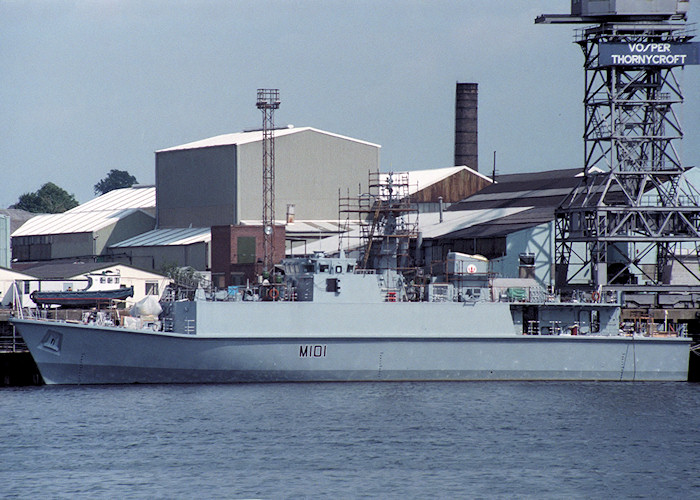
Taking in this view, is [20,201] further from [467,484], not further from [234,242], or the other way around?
[467,484]

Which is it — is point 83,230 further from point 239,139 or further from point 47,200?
point 47,200

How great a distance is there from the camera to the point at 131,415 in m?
33.2

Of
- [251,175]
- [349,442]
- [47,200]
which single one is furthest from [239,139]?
[47,200]

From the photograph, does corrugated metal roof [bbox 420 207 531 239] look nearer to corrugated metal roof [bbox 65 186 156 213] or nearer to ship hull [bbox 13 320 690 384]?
ship hull [bbox 13 320 690 384]

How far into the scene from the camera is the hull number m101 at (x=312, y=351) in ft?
128

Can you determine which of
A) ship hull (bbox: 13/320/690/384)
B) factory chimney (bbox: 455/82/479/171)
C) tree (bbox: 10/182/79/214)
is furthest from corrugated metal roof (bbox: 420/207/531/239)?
tree (bbox: 10/182/79/214)

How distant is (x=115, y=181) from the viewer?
17625 cm

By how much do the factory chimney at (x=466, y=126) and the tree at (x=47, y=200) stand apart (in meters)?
66.0

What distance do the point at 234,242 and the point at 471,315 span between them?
27943 millimetres

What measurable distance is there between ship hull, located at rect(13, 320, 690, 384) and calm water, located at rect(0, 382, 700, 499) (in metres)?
0.63

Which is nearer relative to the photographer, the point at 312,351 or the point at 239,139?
the point at 312,351

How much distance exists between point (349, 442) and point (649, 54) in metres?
29.8

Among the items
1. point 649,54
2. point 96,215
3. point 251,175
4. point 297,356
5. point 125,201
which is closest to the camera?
point 297,356

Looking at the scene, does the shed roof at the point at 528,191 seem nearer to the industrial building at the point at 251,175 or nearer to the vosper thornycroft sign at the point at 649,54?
the industrial building at the point at 251,175
